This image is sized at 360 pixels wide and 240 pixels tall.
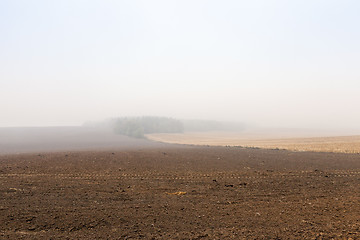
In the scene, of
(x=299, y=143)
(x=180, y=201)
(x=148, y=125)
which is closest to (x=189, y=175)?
(x=180, y=201)

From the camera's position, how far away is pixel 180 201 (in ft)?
36.1

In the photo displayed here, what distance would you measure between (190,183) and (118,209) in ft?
18.3

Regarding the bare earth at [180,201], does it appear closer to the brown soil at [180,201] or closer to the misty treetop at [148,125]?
the brown soil at [180,201]

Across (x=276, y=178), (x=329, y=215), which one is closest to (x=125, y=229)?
(x=329, y=215)

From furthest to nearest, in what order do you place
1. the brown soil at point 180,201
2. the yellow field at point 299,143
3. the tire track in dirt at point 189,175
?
1. the yellow field at point 299,143
2. the tire track in dirt at point 189,175
3. the brown soil at point 180,201

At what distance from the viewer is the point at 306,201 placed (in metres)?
10.8

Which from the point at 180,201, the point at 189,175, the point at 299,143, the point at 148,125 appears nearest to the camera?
the point at 180,201

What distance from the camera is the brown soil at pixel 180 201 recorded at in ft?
26.3

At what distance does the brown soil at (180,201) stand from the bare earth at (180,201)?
0.03 m

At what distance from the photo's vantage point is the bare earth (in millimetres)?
8008

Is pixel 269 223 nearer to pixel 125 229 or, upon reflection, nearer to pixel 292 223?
pixel 292 223

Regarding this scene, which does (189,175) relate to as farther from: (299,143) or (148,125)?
(148,125)

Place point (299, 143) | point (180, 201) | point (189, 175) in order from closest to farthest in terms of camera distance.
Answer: point (180, 201), point (189, 175), point (299, 143)

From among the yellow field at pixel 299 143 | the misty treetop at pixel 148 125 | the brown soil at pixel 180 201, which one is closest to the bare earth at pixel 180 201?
the brown soil at pixel 180 201
